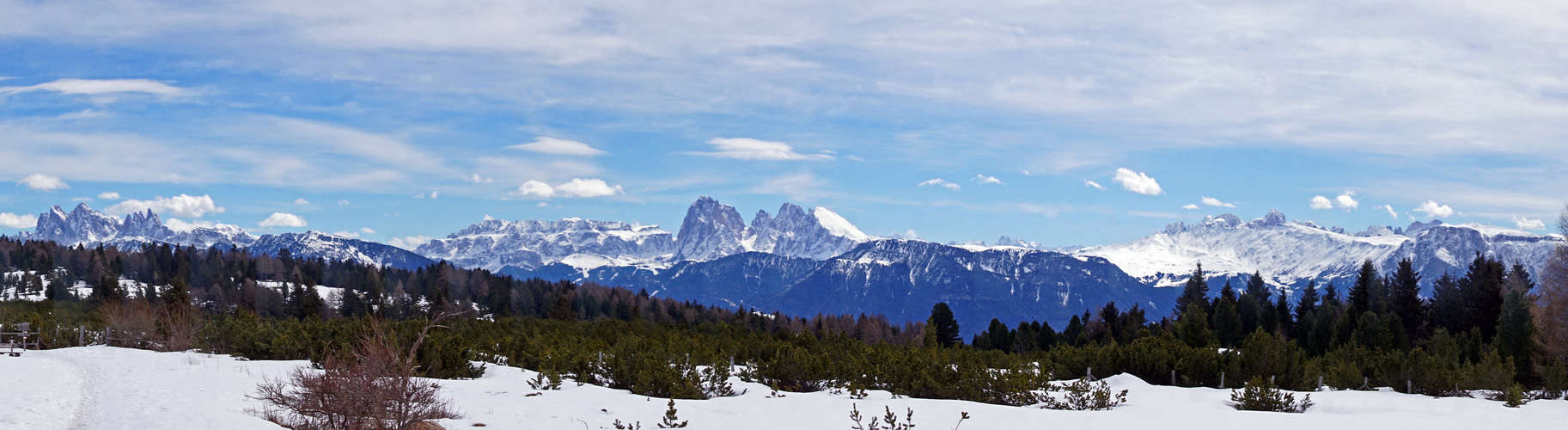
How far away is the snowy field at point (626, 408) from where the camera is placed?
63.0 ft

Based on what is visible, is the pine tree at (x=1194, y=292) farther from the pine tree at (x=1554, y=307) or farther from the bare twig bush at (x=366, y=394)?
the bare twig bush at (x=366, y=394)

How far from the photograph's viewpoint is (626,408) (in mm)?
22812

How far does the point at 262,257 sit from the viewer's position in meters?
185

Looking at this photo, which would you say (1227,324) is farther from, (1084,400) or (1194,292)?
(1084,400)

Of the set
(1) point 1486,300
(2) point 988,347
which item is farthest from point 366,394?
(2) point 988,347

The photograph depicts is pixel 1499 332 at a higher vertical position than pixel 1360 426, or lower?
higher

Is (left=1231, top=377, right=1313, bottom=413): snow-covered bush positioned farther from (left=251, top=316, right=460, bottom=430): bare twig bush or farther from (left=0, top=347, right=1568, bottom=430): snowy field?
(left=251, top=316, right=460, bottom=430): bare twig bush

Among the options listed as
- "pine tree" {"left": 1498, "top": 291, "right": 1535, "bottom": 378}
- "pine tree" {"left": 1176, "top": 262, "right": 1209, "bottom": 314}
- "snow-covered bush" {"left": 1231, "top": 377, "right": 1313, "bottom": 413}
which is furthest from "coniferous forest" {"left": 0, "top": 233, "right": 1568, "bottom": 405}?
"pine tree" {"left": 1176, "top": 262, "right": 1209, "bottom": 314}

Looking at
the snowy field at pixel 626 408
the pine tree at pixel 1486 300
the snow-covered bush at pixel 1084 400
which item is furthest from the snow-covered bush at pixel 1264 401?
the pine tree at pixel 1486 300

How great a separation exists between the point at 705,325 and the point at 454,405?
53073 mm

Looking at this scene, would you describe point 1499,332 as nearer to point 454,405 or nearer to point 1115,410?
point 1115,410

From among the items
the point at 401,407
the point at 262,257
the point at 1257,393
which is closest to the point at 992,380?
the point at 1257,393

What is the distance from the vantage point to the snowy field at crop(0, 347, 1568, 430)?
1919 cm

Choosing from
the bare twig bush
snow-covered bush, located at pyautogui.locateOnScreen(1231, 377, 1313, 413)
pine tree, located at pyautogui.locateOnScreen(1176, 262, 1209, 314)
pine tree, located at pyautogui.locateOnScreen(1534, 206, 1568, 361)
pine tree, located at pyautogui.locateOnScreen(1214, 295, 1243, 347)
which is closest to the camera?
the bare twig bush
